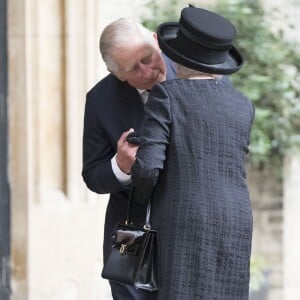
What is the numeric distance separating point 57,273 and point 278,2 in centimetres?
196

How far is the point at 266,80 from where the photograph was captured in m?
6.61

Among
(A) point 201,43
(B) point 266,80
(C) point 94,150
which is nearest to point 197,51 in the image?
(A) point 201,43

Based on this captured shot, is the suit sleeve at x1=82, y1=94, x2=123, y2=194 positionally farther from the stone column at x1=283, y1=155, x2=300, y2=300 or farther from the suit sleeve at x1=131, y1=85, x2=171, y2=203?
the stone column at x1=283, y1=155, x2=300, y2=300

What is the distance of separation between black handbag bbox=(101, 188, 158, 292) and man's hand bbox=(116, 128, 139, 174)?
6.1 inches

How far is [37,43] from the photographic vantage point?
6.09 meters

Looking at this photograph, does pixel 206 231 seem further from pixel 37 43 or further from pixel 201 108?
pixel 37 43

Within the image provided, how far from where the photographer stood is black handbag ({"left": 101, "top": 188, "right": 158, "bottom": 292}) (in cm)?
404

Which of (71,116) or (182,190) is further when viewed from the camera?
(71,116)

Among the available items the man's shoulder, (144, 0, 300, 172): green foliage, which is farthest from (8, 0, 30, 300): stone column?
the man's shoulder

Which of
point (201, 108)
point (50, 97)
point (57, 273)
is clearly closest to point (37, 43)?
point (50, 97)

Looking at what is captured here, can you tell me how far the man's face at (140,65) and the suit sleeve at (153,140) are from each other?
0.23m

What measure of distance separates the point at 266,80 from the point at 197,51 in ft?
8.71

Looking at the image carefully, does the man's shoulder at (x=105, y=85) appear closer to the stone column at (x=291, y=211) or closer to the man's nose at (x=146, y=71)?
the man's nose at (x=146, y=71)

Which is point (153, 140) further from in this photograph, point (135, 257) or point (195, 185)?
point (135, 257)
